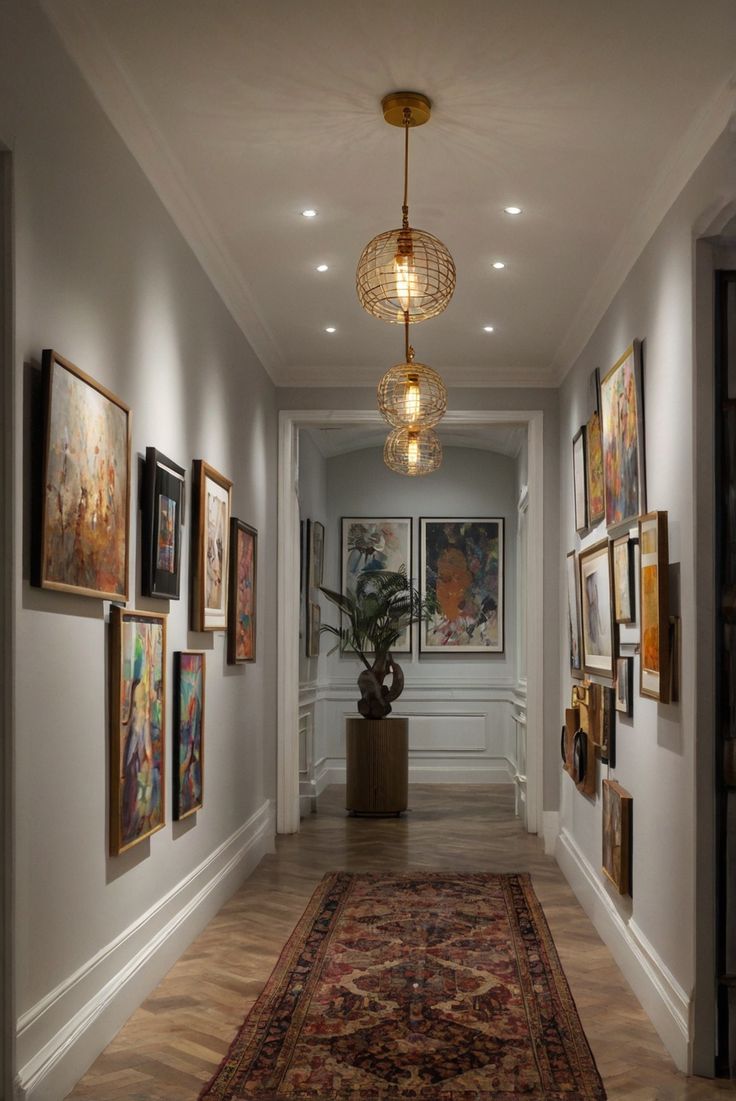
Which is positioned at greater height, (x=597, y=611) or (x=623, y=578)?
(x=623, y=578)

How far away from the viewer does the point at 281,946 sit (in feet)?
17.6

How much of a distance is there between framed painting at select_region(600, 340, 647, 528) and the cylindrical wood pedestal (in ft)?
14.0

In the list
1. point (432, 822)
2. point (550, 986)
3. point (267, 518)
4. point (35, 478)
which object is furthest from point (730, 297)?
point (432, 822)

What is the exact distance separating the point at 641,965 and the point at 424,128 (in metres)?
3.49

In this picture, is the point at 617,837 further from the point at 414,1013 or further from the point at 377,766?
the point at 377,766

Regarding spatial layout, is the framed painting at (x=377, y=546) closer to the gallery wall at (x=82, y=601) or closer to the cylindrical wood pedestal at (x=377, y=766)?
the cylindrical wood pedestal at (x=377, y=766)

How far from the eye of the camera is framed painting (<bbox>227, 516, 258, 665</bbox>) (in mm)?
6422

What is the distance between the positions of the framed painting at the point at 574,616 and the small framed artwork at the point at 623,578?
1.27 m

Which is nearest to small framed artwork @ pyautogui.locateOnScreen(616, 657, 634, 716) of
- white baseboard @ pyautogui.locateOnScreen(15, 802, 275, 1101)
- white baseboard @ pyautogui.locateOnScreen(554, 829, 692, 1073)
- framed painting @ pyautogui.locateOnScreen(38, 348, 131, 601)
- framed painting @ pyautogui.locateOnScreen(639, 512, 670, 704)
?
framed painting @ pyautogui.locateOnScreen(639, 512, 670, 704)

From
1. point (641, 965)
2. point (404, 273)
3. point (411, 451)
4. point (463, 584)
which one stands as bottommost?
point (641, 965)

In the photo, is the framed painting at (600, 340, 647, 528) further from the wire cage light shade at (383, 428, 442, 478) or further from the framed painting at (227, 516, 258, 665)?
the framed painting at (227, 516, 258, 665)

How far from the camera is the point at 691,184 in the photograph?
4.26 meters

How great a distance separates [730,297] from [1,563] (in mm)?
2609

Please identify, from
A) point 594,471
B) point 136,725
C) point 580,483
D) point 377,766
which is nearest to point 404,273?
point 136,725
